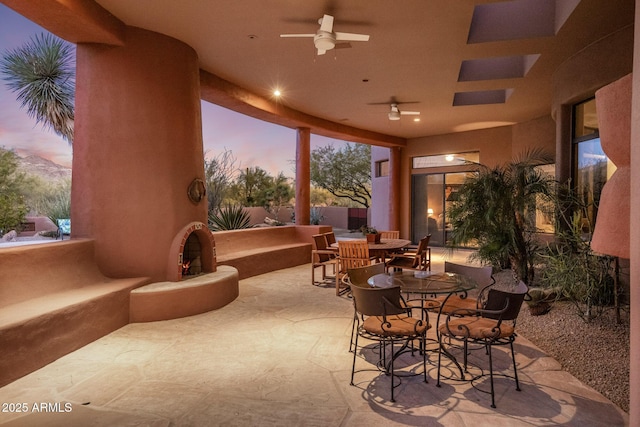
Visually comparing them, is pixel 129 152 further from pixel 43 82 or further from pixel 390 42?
pixel 43 82

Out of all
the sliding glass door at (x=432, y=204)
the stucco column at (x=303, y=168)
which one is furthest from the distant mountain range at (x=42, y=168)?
the sliding glass door at (x=432, y=204)

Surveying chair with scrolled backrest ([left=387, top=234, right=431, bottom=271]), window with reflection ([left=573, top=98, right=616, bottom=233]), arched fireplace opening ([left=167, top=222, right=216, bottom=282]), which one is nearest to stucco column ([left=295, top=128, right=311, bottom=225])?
chair with scrolled backrest ([left=387, top=234, right=431, bottom=271])

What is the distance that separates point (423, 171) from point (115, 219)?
974cm

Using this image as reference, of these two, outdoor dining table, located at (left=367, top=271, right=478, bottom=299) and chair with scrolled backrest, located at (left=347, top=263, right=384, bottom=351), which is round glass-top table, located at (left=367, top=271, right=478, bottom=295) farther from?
chair with scrolled backrest, located at (left=347, top=263, right=384, bottom=351)

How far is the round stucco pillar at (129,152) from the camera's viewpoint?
191 inches

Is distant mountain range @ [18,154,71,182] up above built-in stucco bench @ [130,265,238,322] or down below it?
above

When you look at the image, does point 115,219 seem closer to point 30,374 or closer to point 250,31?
point 30,374

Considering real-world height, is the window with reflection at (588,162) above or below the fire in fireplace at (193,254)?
above

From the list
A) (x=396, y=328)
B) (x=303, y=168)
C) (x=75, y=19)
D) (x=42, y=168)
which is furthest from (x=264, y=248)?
(x=42, y=168)

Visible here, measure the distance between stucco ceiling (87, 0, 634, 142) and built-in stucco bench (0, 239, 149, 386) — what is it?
2847 millimetres

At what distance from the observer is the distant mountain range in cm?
2205

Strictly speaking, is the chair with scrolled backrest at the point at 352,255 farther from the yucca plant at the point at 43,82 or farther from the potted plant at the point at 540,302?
the yucca plant at the point at 43,82

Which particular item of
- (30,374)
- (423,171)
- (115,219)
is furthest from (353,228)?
(30,374)

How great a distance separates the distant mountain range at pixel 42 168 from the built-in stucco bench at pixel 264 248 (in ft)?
64.1
